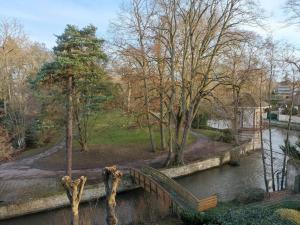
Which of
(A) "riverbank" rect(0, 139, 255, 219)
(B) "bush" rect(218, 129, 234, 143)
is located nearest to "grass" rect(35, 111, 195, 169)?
(B) "bush" rect(218, 129, 234, 143)

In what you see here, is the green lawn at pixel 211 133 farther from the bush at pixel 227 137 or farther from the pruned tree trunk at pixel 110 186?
the pruned tree trunk at pixel 110 186

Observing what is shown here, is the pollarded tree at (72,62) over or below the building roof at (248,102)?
over

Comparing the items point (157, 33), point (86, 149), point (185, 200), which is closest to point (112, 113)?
point (86, 149)

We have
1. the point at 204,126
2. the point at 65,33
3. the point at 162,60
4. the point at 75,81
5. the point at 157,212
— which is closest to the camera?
the point at 157,212

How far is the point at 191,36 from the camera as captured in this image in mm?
23375

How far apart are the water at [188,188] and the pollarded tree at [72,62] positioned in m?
3.60

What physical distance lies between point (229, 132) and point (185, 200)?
20.8 meters

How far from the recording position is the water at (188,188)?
16.4 meters

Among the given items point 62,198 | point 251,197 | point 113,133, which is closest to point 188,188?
point 251,197

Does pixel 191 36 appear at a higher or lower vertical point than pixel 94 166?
higher

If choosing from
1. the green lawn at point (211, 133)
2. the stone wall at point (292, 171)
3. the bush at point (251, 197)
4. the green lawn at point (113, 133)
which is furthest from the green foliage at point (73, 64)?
the green lawn at point (211, 133)

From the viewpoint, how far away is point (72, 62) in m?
18.4

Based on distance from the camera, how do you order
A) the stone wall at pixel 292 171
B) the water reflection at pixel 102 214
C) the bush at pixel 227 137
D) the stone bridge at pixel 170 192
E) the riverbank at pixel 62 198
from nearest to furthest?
the stone bridge at pixel 170 192 < the water reflection at pixel 102 214 < the riverbank at pixel 62 198 < the stone wall at pixel 292 171 < the bush at pixel 227 137

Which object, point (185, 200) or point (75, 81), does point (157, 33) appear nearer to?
point (75, 81)
